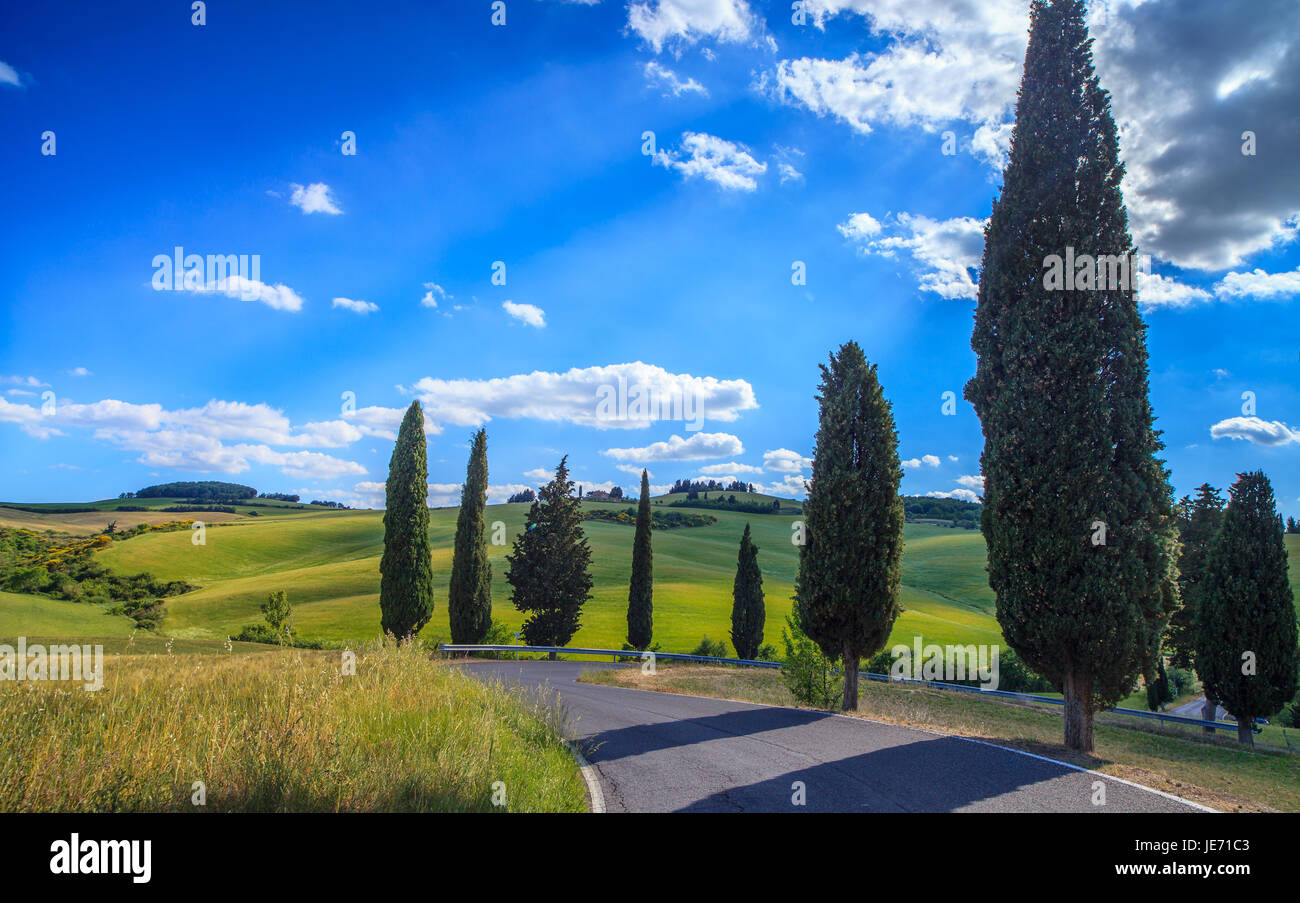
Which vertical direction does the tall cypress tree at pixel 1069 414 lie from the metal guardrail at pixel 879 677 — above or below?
above

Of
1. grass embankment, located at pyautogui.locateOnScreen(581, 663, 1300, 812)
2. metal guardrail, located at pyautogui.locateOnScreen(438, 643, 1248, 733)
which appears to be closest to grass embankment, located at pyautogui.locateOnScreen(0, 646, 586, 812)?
grass embankment, located at pyautogui.locateOnScreen(581, 663, 1300, 812)

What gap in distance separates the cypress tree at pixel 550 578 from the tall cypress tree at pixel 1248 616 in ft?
101

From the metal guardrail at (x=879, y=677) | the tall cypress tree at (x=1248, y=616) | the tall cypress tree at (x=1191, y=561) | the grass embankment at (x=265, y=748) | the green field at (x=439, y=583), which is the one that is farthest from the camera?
the green field at (x=439, y=583)

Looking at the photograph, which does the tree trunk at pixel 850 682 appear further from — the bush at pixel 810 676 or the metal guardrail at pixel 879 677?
the metal guardrail at pixel 879 677

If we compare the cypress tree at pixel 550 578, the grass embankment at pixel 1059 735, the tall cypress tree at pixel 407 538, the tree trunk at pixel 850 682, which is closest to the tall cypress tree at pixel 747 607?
the cypress tree at pixel 550 578

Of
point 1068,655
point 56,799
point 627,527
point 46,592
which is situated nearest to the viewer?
point 56,799

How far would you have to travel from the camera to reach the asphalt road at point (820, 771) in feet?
24.0

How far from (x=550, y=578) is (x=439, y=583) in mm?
27298

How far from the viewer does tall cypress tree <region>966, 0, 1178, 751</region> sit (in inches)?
460

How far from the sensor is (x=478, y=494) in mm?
39125

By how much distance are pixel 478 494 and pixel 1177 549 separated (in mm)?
33886

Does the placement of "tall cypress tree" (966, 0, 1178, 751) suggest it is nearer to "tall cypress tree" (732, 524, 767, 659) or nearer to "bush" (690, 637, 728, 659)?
"bush" (690, 637, 728, 659)
